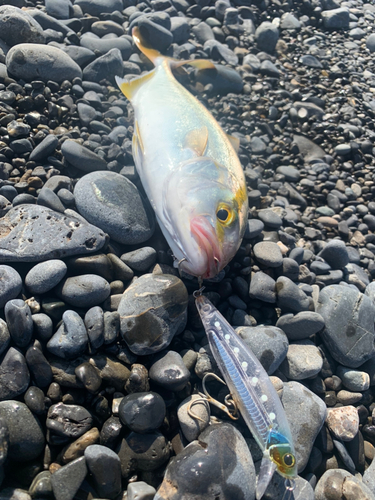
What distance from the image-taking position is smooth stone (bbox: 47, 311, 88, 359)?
3072 millimetres

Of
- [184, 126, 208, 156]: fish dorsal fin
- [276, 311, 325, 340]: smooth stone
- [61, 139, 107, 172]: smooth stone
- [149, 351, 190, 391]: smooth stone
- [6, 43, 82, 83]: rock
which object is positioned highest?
[6, 43, 82, 83]: rock

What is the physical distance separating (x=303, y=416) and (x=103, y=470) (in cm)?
181

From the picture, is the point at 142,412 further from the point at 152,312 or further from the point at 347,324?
the point at 347,324

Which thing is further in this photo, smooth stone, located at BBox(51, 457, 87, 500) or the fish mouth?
the fish mouth

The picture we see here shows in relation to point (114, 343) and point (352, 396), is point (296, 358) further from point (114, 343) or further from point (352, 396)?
point (114, 343)

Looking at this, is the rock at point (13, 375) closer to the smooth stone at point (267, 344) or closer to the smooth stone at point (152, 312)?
the smooth stone at point (152, 312)

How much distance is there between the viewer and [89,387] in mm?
3014

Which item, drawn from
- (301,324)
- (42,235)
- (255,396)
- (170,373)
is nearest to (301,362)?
(301,324)

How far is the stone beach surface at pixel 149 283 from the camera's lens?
2.89m

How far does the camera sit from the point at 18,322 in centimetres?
298

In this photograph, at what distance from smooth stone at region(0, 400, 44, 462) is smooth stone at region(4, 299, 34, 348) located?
0.49 m

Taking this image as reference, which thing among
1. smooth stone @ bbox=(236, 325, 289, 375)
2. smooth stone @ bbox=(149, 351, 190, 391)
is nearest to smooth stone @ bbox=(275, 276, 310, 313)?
smooth stone @ bbox=(236, 325, 289, 375)

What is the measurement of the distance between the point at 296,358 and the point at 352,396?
70 centimetres

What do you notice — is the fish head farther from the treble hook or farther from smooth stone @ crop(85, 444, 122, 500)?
smooth stone @ crop(85, 444, 122, 500)
